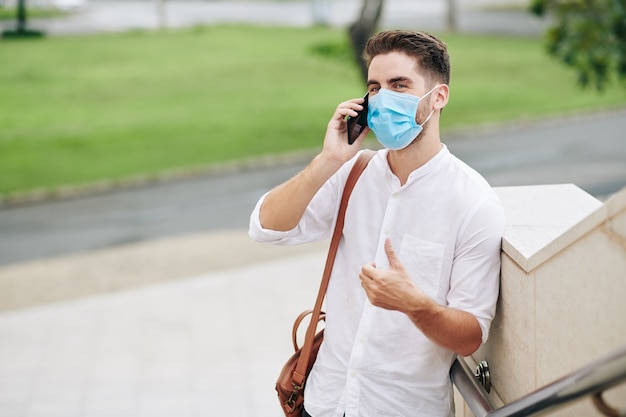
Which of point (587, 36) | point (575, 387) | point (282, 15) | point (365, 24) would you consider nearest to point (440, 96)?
point (575, 387)

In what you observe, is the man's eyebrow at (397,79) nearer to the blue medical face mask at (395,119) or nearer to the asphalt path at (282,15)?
the blue medical face mask at (395,119)

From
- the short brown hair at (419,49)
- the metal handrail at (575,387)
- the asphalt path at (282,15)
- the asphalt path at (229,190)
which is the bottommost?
→ the asphalt path at (282,15)

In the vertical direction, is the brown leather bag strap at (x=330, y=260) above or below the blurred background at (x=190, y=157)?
above

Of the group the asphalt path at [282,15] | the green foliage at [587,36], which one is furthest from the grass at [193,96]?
the green foliage at [587,36]

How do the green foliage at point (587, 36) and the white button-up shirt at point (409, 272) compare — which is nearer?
the white button-up shirt at point (409, 272)

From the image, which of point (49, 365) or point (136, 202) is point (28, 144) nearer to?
point (136, 202)

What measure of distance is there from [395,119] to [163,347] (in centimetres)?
533

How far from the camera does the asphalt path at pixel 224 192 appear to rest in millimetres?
12989

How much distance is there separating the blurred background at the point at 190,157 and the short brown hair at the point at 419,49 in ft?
13.3

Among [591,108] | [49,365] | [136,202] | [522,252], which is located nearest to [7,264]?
[136,202]

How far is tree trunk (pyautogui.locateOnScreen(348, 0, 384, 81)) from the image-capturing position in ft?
58.1

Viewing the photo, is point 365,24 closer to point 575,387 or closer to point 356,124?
point 356,124

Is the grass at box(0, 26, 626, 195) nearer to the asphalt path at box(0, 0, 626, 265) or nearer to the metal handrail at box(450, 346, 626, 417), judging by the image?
the asphalt path at box(0, 0, 626, 265)

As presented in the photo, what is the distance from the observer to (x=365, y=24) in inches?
703
